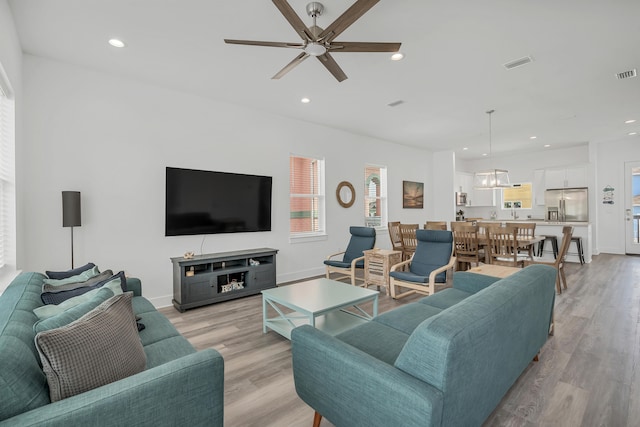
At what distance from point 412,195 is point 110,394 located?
7534mm

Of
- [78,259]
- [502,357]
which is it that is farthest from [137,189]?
Answer: [502,357]

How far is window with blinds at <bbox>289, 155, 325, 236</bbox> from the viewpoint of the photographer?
561cm

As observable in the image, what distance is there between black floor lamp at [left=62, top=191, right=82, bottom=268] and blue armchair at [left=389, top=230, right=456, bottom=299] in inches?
149

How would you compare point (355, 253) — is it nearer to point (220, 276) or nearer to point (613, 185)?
point (220, 276)

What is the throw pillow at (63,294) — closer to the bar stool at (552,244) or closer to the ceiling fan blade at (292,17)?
the ceiling fan blade at (292,17)

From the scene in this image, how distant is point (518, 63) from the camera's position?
3.43m

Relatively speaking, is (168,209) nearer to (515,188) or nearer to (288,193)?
(288,193)

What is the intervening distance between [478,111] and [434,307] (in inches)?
156

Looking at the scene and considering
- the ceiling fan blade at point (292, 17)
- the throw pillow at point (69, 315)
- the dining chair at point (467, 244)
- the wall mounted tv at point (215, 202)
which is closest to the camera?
the throw pillow at point (69, 315)

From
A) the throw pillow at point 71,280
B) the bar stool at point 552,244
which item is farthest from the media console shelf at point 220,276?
the bar stool at point 552,244

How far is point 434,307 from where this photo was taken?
2.58m

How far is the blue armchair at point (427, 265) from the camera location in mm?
3893

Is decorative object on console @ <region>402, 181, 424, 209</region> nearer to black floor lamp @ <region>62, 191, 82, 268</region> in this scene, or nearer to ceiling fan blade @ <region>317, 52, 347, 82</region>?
ceiling fan blade @ <region>317, 52, 347, 82</region>

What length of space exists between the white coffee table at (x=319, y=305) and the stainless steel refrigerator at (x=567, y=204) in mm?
7862
